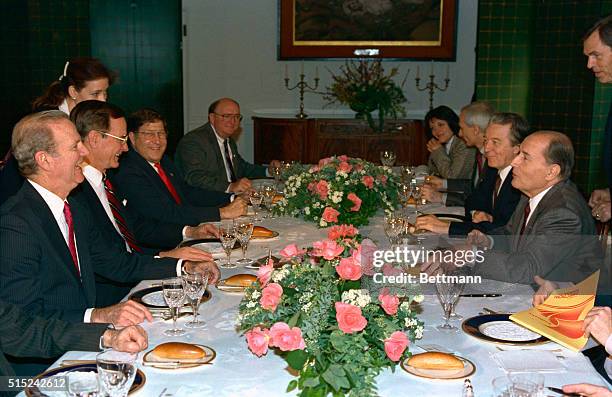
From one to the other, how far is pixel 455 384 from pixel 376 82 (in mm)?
7237

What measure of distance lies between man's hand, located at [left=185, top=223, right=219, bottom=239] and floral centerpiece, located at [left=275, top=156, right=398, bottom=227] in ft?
1.85

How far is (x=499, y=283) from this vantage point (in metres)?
3.00

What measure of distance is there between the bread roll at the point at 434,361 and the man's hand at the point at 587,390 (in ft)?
0.95

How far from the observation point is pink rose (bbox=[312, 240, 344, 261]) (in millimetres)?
2086

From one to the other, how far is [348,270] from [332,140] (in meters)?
7.14

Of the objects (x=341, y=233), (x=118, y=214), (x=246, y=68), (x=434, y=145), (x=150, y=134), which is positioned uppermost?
(x=246, y=68)

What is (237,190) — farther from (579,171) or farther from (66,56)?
(66,56)

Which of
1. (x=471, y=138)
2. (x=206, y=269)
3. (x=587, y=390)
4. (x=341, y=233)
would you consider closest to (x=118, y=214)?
(x=206, y=269)

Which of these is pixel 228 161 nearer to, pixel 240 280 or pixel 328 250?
pixel 240 280

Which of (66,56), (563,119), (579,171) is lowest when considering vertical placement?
(579,171)

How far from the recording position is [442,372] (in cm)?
207

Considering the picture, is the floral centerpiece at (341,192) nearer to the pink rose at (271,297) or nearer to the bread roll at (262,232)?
the bread roll at (262,232)

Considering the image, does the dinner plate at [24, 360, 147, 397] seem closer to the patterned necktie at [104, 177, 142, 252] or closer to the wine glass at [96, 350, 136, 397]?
the wine glass at [96, 350, 136, 397]

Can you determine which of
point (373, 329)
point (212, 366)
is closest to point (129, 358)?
point (212, 366)
